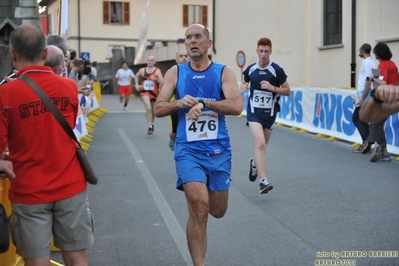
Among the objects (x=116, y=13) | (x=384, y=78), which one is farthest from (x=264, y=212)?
(x=116, y=13)

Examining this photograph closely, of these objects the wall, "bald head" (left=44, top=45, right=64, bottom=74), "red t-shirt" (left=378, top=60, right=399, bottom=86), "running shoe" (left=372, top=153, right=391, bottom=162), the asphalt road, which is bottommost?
the asphalt road

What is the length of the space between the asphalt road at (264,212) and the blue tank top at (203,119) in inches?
43.2

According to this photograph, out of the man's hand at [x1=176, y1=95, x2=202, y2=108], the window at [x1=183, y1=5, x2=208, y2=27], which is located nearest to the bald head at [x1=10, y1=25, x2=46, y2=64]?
the man's hand at [x1=176, y1=95, x2=202, y2=108]

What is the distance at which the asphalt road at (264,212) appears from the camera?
6.25 metres

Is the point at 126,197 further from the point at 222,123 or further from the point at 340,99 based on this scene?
the point at 340,99

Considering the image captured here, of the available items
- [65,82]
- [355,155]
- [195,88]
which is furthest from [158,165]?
[65,82]

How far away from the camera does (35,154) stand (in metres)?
4.12

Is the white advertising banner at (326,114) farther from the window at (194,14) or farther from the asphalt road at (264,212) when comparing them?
the window at (194,14)

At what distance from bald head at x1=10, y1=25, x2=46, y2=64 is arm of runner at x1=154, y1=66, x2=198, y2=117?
4.68 ft

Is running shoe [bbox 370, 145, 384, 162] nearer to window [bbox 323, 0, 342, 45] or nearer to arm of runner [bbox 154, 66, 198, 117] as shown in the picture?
arm of runner [bbox 154, 66, 198, 117]

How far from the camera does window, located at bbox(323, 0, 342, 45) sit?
20906mm

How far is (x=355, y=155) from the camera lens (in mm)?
13148

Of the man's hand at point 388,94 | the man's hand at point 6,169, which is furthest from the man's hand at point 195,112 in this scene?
the man's hand at point 388,94

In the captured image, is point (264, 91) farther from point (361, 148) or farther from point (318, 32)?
point (318, 32)
